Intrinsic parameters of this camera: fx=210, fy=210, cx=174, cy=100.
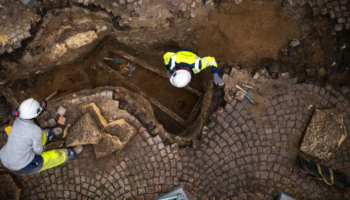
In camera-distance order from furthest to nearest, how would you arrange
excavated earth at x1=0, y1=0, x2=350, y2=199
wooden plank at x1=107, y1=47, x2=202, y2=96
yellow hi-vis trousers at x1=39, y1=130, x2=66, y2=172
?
wooden plank at x1=107, y1=47, x2=202, y2=96, excavated earth at x1=0, y1=0, x2=350, y2=199, yellow hi-vis trousers at x1=39, y1=130, x2=66, y2=172

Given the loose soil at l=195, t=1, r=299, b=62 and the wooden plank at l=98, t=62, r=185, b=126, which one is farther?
the wooden plank at l=98, t=62, r=185, b=126

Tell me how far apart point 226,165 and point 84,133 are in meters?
3.29

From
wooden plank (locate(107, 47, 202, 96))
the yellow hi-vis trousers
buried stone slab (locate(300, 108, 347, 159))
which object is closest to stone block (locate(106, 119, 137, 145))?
the yellow hi-vis trousers

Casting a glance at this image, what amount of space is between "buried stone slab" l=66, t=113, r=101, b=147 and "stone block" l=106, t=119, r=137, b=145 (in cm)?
31

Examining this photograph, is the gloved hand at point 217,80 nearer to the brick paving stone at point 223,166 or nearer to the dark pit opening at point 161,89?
the brick paving stone at point 223,166

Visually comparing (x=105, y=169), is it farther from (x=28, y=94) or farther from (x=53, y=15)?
(x=53, y=15)

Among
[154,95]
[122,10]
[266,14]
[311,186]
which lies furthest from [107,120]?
[311,186]

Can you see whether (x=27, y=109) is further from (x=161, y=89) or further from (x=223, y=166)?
(x=223, y=166)

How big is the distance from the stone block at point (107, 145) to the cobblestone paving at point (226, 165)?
0.29 meters

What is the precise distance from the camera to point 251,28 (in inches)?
202

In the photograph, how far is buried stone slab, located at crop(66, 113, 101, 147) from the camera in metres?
4.64

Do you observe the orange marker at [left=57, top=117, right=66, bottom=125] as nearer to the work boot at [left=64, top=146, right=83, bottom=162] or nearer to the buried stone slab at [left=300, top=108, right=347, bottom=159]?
the work boot at [left=64, top=146, right=83, bottom=162]

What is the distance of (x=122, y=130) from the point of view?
4922 mm

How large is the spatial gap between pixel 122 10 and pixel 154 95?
2426mm
